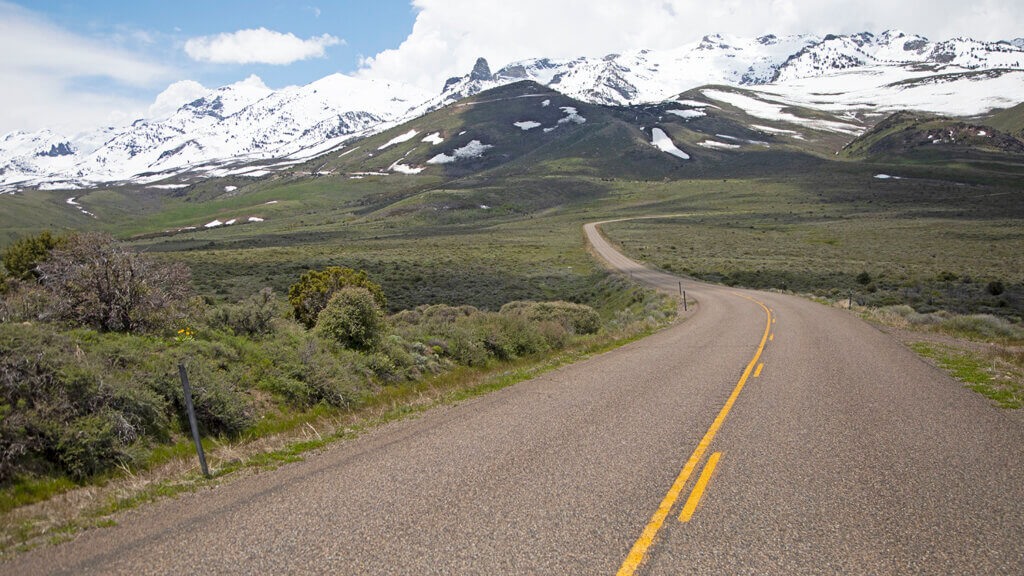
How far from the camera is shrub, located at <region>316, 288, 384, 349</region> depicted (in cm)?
1249

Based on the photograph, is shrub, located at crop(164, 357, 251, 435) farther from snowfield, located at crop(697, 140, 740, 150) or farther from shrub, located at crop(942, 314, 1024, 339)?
snowfield, located at crop(697, 140, 740, 150)

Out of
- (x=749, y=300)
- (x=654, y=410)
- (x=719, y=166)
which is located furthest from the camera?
(x=719, y=166)

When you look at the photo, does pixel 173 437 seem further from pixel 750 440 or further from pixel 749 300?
pixel 749 300

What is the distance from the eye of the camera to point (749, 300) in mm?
29266

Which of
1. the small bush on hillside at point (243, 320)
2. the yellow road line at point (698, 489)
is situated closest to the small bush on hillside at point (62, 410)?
the small bush on hillside at point (243, 320)

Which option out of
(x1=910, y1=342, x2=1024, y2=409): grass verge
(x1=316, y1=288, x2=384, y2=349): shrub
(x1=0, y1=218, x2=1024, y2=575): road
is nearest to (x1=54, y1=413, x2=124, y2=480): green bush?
(x1=0, y1=218, x2=1024, y2=575): road

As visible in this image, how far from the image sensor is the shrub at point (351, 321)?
12.5m

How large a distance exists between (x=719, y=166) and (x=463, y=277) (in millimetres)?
138681

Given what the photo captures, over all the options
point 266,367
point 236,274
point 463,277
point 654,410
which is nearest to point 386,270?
point 463,277

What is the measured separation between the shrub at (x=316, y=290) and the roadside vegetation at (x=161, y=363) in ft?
27.0

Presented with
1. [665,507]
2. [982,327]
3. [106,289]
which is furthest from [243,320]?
[982,327]

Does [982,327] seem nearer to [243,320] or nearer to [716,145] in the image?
[243,320]

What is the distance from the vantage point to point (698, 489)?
5488 mm

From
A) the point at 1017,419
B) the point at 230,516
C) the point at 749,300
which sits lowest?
the point at 749,300
